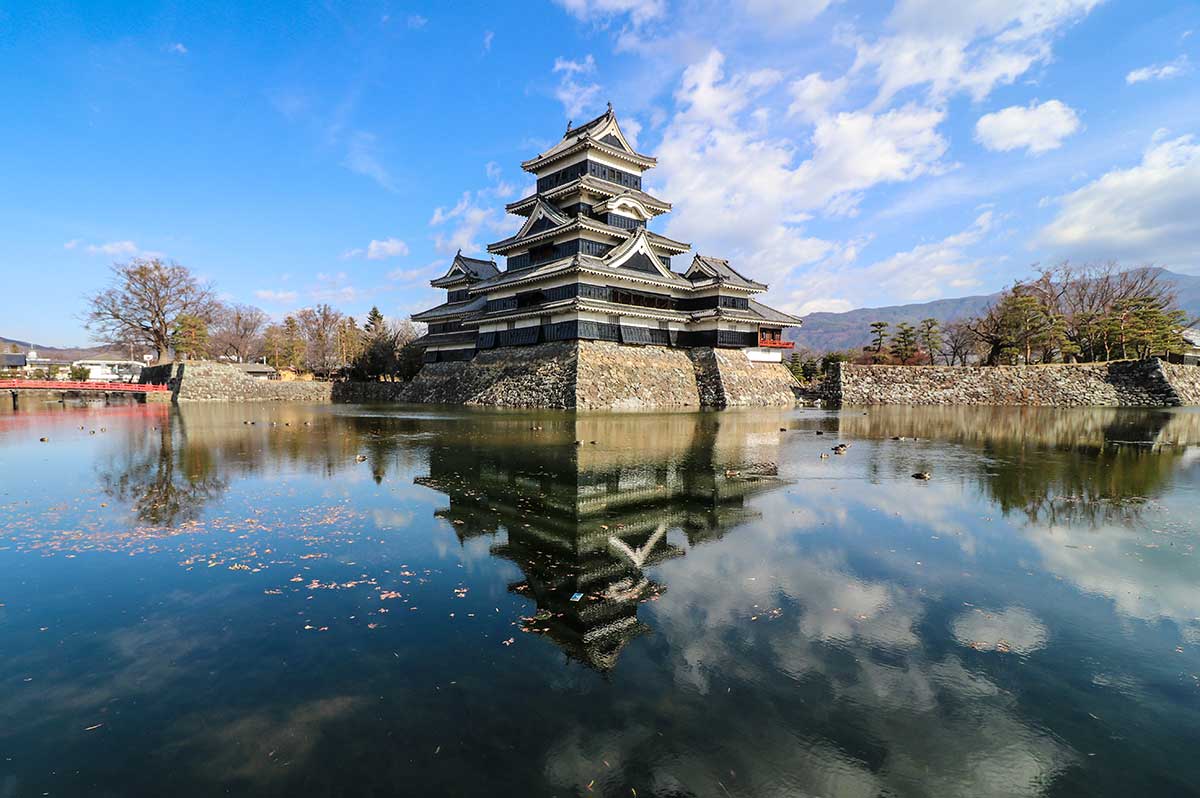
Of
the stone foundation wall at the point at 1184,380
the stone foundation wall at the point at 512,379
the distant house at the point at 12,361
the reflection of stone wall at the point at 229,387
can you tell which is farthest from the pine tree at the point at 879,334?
the distant house at the point at 12,361

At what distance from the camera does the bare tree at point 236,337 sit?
69.0m

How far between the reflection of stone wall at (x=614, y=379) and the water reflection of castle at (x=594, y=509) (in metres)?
13.4

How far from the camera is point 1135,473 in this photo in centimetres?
1130

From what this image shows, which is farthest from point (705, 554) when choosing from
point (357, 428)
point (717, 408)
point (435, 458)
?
point (717, 408)

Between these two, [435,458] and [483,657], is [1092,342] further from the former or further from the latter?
[483,657]

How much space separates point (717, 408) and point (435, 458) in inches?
914

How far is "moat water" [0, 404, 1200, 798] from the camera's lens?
276 centimetres

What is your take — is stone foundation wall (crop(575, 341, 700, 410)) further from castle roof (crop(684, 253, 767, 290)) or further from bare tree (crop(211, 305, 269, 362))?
bare tree (crop(211, 305, 269, 362))

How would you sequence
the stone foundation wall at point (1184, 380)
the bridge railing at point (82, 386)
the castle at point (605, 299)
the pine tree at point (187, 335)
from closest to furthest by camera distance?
the castle at point (605, 299)
the stone foundation wall at point (1184, 380)
the bridge railing at point (82, 386)
the pine tree at point (187, 335)

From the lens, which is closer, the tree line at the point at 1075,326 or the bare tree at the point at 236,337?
the tree line at the point at 1075,326

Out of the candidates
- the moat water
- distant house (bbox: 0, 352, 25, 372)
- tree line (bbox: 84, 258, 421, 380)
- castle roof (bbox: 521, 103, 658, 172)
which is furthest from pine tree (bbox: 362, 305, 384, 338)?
distant house (bbox: 0, 352, 25, 372)

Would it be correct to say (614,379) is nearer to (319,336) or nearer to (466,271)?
(466,271)

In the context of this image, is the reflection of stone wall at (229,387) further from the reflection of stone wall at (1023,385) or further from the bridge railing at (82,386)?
the reflection of stone wall at (1023,385)

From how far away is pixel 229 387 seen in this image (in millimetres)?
40875
